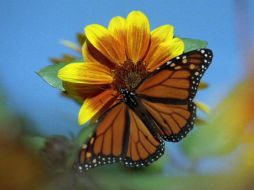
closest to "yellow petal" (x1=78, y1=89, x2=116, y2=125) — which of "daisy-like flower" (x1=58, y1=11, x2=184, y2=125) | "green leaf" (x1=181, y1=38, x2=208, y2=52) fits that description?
"daisy-like flower" (x1=58, y1=11, x2=184, y2=125)

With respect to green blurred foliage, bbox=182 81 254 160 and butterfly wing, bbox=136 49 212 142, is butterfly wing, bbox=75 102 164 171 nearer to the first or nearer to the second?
butterfly wing, bbox=136 49 212 142

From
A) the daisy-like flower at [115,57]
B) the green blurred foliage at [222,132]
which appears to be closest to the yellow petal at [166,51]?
the daisy-like flower at [115,57]

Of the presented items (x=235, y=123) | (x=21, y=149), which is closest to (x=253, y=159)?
(x=235, y=123)

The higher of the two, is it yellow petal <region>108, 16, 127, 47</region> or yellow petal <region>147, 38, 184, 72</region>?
yellow petal <region>108, 16, 127, 47</region>

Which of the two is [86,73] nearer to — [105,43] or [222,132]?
[105,43]

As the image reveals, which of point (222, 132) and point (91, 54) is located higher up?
point (91, 54)

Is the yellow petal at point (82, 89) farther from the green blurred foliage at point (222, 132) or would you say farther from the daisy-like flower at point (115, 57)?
the green blurred foliage at point (222, 132)

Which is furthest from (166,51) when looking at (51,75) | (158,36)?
(51,75)
